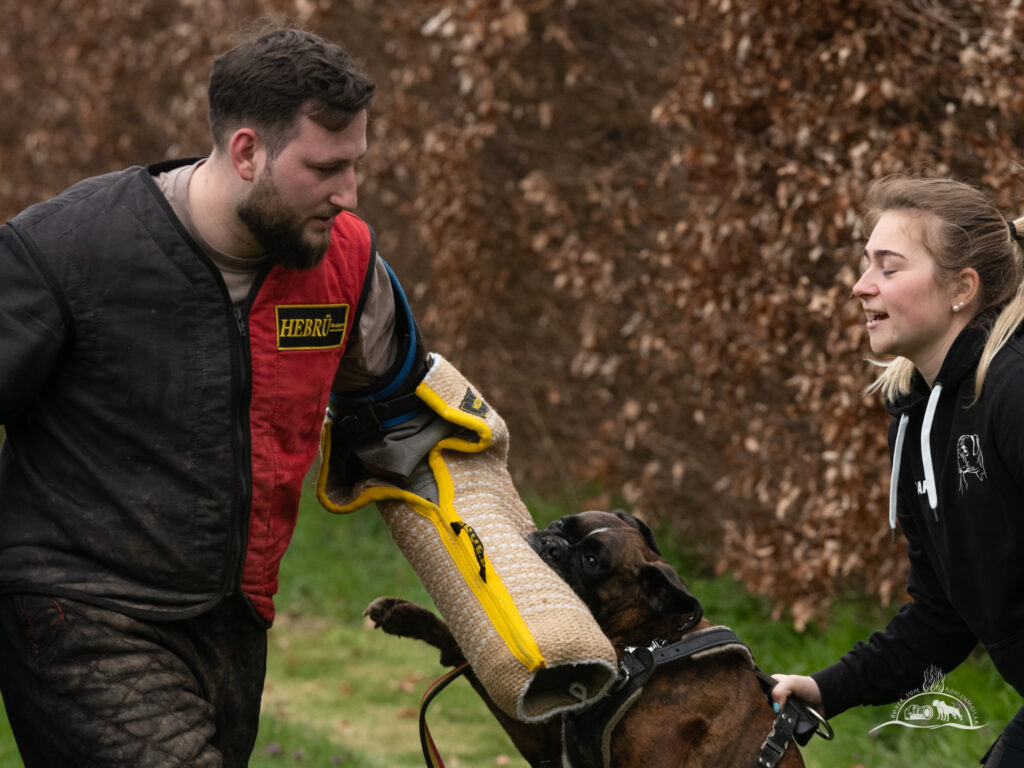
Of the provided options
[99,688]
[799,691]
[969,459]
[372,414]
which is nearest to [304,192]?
[372,414]

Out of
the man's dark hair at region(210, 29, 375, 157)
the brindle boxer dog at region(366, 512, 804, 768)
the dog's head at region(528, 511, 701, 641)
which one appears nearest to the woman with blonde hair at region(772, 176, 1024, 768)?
the brindle boxer dog at region(366, 512, 804, 768)

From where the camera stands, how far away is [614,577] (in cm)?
383

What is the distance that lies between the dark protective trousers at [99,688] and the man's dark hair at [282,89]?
123 centimetres

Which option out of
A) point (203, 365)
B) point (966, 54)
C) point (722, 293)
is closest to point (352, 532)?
point (722, 293)

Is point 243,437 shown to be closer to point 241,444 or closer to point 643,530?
point 241,444

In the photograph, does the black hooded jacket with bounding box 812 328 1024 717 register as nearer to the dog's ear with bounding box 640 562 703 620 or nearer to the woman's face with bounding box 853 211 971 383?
the woman's face with bounding box 853 211 971 383

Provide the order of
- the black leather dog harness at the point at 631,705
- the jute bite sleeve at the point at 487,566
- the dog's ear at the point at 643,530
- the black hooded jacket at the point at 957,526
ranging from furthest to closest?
the dog's ear at the point at 643,530, the black leather dog harness at the point at 631,705, the jute bite sleeve at the point at 487,566, the black hooded jacket at the point at 957,526

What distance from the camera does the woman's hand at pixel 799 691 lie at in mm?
3578

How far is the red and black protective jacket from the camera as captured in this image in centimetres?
305

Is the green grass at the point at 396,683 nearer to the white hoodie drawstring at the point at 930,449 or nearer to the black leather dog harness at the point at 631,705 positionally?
the black leather dog harness at the point at 631,705

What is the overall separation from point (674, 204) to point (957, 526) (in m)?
4.78

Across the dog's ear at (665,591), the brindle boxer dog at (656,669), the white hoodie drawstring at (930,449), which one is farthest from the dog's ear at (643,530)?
the white hoodie drawstring at (930,449)

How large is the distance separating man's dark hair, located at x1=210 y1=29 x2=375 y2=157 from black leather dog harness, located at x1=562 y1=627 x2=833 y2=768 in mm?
1711

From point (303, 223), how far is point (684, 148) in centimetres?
379
